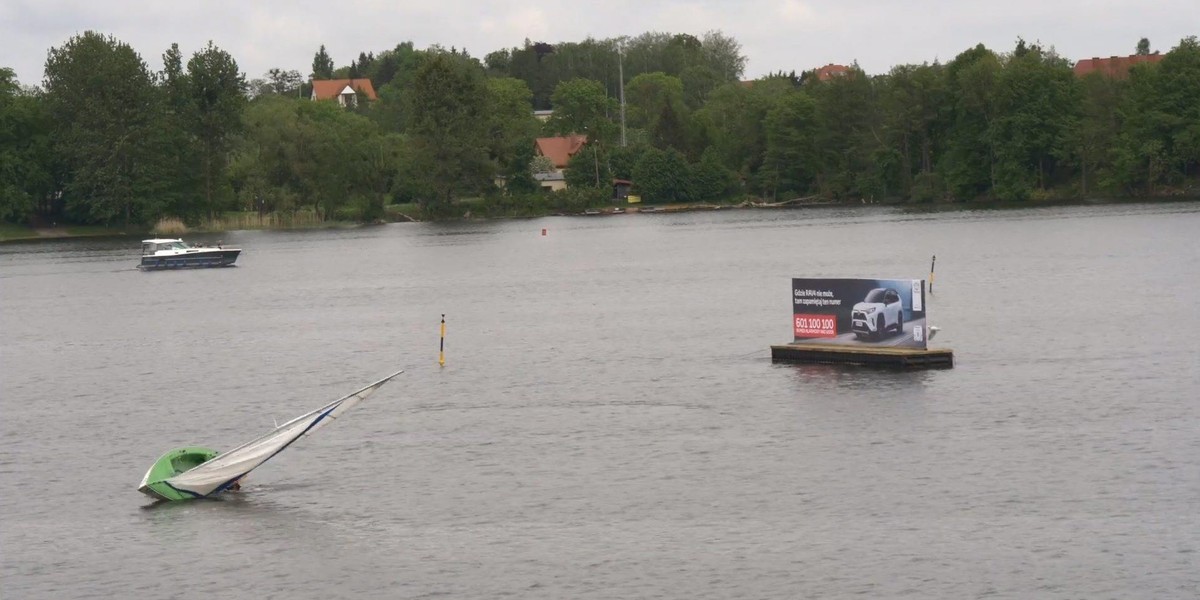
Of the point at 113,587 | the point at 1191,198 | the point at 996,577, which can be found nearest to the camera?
the point at 996,577

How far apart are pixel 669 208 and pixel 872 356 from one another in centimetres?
13585

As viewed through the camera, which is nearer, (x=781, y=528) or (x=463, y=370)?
(x=781, y=528)

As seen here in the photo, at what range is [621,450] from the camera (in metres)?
36.1

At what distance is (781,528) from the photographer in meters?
28.7

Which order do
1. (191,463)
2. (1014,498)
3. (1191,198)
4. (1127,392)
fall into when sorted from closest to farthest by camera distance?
(1014,498) < (191,463) < (1127,392) < (1191,198)

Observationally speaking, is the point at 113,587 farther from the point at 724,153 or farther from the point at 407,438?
the point at 724,153

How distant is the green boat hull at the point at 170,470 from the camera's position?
32.8 metres

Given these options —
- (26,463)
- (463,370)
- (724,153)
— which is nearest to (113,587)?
(26,463)

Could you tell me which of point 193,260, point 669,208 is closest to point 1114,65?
point 669,208

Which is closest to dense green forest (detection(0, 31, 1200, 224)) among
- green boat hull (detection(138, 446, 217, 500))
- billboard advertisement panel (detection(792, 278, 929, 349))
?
billboard advertisement panel (detection(792, 278, 929, 349))

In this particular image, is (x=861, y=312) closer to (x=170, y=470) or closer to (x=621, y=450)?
(x=621, y=450)

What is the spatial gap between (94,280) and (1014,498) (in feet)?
277

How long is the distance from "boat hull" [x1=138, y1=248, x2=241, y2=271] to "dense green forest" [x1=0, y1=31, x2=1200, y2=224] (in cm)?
4381

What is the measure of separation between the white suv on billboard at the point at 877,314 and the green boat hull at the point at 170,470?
2052 centimetres
